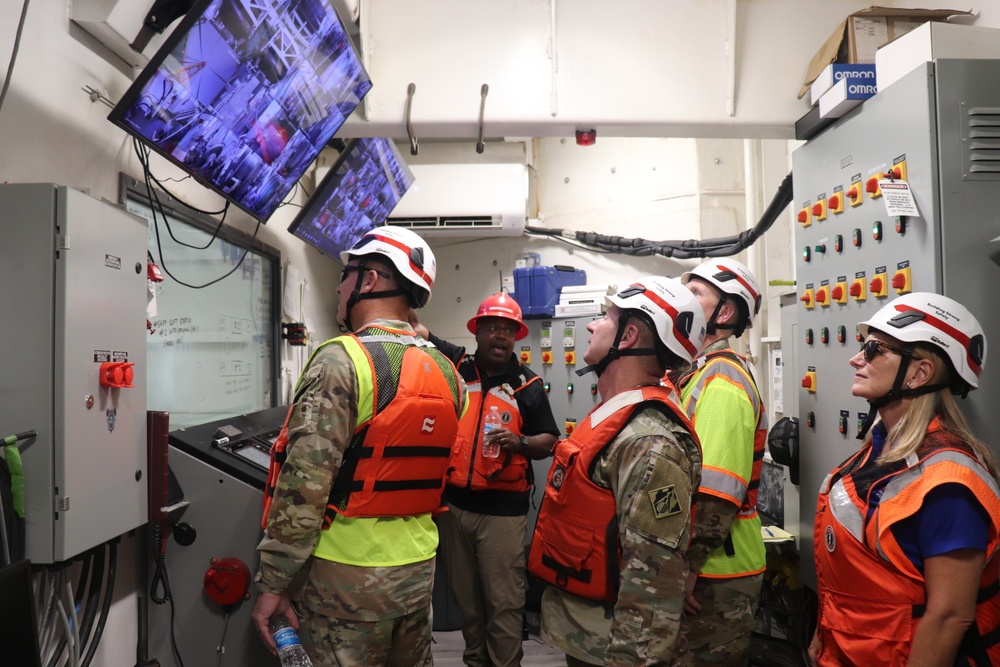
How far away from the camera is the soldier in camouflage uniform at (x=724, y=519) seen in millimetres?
2248

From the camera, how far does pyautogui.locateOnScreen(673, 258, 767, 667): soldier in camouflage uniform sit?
225 cm

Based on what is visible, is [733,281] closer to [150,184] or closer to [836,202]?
[836,202]

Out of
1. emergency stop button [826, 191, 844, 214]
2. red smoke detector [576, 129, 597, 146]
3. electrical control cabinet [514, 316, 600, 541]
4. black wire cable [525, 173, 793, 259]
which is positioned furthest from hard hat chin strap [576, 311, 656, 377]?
electrical control cabinet [514, 316, 600, 541]

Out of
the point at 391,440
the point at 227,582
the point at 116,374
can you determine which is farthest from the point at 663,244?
the point at 116,374

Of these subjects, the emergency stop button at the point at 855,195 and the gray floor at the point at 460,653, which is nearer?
the emergency stop button at the point at 855,195

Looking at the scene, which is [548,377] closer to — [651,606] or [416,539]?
[416,539]

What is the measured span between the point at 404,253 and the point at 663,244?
387cm

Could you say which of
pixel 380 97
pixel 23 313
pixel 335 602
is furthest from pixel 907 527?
pixel 380 97

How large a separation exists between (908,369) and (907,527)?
447 mm

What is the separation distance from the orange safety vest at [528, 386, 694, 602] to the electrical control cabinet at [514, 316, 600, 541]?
10.6 ft

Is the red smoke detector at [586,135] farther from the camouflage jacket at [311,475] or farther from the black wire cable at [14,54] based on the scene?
the black wire cable at [14,54]

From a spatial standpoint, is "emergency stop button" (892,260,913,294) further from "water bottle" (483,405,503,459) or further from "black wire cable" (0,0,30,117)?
"black wire cable" (0,0,30,117)

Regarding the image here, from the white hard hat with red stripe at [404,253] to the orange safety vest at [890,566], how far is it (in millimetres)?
1409

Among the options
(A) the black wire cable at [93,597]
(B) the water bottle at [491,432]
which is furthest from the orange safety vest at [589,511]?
(B) the water bottle at [491,432]
